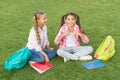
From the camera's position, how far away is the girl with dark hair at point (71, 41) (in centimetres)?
461

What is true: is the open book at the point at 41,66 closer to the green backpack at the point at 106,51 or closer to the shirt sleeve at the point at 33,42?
the shirt sleeve at the point at 33,42

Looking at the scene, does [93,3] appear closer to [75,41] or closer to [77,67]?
[75,41]

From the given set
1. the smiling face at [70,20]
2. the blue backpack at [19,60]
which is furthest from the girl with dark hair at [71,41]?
the blue backpack at [19,60]

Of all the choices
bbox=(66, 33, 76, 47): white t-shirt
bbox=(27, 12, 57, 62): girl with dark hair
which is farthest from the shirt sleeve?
bbox=(66, 33, 76, 47): white t-shirt

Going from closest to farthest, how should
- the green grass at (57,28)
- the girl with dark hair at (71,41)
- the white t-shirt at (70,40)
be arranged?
the green grass at (57,28), the girl with dark hair at (71,41), the white t-shirt at (70,40)

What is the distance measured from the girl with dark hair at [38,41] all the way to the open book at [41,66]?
2.4 inches

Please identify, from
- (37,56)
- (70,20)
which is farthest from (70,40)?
(37,56)

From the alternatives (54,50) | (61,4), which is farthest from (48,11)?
(54,50)

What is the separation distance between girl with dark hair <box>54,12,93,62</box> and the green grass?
5.4 inches

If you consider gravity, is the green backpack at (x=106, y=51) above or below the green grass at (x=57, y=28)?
above

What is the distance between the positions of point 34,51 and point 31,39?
0.64ft

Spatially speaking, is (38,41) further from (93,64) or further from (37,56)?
(93,64)

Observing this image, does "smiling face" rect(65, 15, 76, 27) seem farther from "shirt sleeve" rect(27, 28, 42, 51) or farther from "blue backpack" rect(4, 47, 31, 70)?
"blue backpack" rect(4, 47, 31, 70)

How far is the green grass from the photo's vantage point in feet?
13.7
